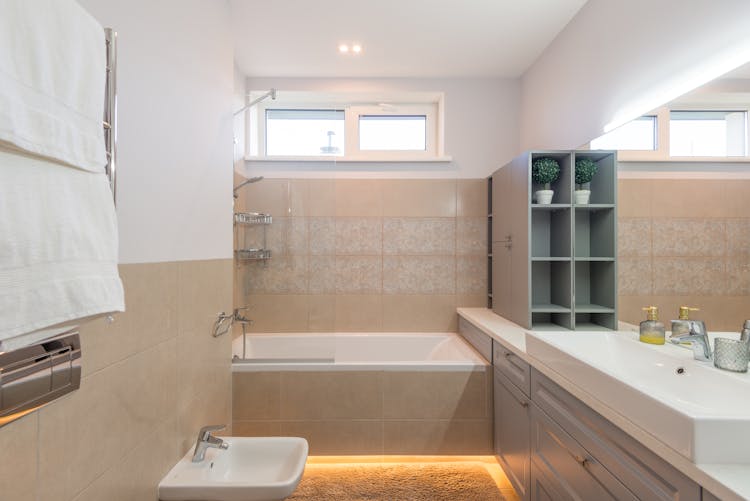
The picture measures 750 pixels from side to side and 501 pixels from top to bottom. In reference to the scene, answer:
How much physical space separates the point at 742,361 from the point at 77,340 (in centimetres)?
185

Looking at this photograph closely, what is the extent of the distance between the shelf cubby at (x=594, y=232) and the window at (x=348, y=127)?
1218 mm

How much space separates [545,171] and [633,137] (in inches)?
21.9

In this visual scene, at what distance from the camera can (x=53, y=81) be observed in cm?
69

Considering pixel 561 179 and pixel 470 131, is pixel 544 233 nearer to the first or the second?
pixel 561 179

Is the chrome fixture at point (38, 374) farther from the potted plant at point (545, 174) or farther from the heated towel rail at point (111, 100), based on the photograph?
the potted plant at point (545, 174)

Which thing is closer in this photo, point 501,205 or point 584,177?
point 584,177

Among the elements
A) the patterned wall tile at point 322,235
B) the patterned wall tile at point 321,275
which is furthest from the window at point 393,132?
the patterned wall tile at point 321,275

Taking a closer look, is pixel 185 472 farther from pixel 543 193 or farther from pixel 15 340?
pixel 543 193

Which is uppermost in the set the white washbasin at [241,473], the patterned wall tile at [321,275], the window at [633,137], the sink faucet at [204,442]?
the window at [633,137]

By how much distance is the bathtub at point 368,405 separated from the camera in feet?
7.44

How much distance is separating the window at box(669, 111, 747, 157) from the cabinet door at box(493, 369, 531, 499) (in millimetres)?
1230

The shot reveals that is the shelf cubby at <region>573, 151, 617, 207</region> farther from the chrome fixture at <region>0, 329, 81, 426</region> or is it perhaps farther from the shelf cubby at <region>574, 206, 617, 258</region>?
the chrome fixture at <region>0, 329, 81, 426</region>

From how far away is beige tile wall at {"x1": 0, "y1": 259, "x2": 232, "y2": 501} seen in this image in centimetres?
86

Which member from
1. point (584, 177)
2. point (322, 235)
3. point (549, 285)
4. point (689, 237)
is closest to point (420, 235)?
point (322, 235)
